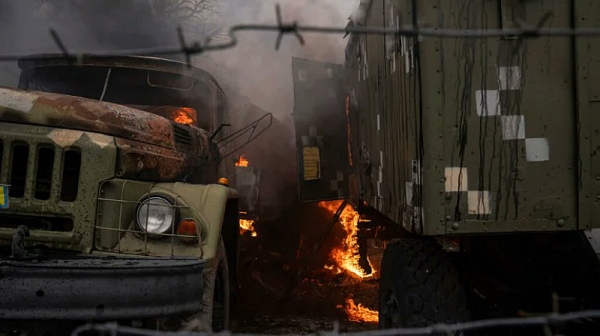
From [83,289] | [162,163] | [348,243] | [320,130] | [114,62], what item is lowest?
[348,243]

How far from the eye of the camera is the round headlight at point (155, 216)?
3148mm

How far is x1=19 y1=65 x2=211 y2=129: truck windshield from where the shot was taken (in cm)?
483

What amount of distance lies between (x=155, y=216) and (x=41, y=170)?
847 millimetres

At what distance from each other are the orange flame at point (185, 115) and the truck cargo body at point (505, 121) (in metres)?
2.91

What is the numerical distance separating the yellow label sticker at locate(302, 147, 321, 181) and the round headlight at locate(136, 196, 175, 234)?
3.89 m

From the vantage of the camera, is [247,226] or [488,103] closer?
[488,103]

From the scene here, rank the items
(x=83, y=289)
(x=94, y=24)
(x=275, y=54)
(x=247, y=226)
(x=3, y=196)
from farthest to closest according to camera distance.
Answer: (x=94, y=24) → (x=275, y=54) → (x=247, y=226) → (x=3, y=196) → (x=83, y=289)

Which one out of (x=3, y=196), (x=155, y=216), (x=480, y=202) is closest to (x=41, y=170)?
(x=3, y=196)

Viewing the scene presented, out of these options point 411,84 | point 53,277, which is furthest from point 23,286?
point 411,84

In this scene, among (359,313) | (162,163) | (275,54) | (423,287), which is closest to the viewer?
(423,287)

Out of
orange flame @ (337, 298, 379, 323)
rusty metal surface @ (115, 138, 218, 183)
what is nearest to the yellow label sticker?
orange flame @ (337, 298, 379, 323)

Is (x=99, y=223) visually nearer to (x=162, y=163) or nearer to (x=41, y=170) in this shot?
(x=41, y=170)

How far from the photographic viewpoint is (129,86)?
495 cm

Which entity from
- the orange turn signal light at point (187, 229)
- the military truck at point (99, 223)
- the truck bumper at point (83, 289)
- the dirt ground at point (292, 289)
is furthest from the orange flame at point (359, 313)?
the truck bumper at point (83, 289)
